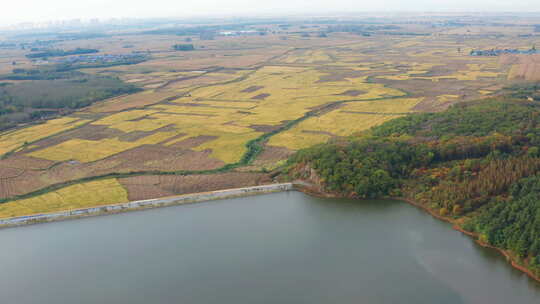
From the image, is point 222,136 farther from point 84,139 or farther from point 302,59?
point 302,59

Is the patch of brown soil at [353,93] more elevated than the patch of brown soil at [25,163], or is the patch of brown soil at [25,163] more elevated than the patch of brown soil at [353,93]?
the patch of brown soil at [353,93]

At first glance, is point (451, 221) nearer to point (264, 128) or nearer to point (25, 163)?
point (264, 128)

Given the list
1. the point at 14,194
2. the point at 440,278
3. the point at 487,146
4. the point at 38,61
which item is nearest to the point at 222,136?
the point at 14,194

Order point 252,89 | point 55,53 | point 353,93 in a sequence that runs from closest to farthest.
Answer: point 353,93 → point 252,89 → point 55,53

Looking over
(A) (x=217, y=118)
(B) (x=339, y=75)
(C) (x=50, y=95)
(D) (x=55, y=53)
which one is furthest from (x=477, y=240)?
(D) (x=55, y=53)

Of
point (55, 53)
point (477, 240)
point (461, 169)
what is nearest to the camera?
point (477, 240)

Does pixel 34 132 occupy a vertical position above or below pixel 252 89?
below

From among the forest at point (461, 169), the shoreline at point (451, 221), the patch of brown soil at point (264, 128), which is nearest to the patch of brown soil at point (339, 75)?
the patch of brown soil at point (264, 128)

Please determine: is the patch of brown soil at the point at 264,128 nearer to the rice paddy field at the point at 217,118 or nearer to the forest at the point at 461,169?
the rice paddy field at the point at 217,118
